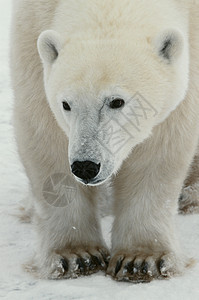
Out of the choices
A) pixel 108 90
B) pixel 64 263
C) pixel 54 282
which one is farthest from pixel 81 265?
pixel 108 90

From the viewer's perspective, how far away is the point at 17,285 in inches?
158

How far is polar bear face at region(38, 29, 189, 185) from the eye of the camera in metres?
3.65

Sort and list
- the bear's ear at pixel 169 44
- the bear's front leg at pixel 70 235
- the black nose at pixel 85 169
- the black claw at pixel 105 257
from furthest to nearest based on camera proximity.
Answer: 1. the black claw at pixel 105 257
2. the bear's front leg at pixel 70 235
3. the bear's ear at pixel 169 44
4. the black nose at pixel 85 169

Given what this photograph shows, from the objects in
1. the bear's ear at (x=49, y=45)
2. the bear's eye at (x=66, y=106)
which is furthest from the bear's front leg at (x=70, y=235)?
the bear's ear at (x=49, y=45)

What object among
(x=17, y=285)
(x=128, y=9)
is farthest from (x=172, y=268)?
(x=128, y=9)

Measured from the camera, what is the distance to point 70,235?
4488 mm

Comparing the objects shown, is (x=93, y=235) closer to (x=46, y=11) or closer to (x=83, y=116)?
(x=83, y=116)

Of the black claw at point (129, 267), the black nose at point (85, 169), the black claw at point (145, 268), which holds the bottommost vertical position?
the black claw at point (129, 267)

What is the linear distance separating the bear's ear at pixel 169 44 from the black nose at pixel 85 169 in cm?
76

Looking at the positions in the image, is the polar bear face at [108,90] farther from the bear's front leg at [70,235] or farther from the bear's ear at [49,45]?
the bear's front leg at [70,235]

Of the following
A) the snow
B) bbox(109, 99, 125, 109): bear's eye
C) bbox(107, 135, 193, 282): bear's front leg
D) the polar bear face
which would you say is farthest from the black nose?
bbox(107, 135, 193, 282): bear's front leg

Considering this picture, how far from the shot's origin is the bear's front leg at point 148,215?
436cm

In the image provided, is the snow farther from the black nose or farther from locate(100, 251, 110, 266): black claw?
the black nose

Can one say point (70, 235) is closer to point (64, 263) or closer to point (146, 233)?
point (64, 263)
